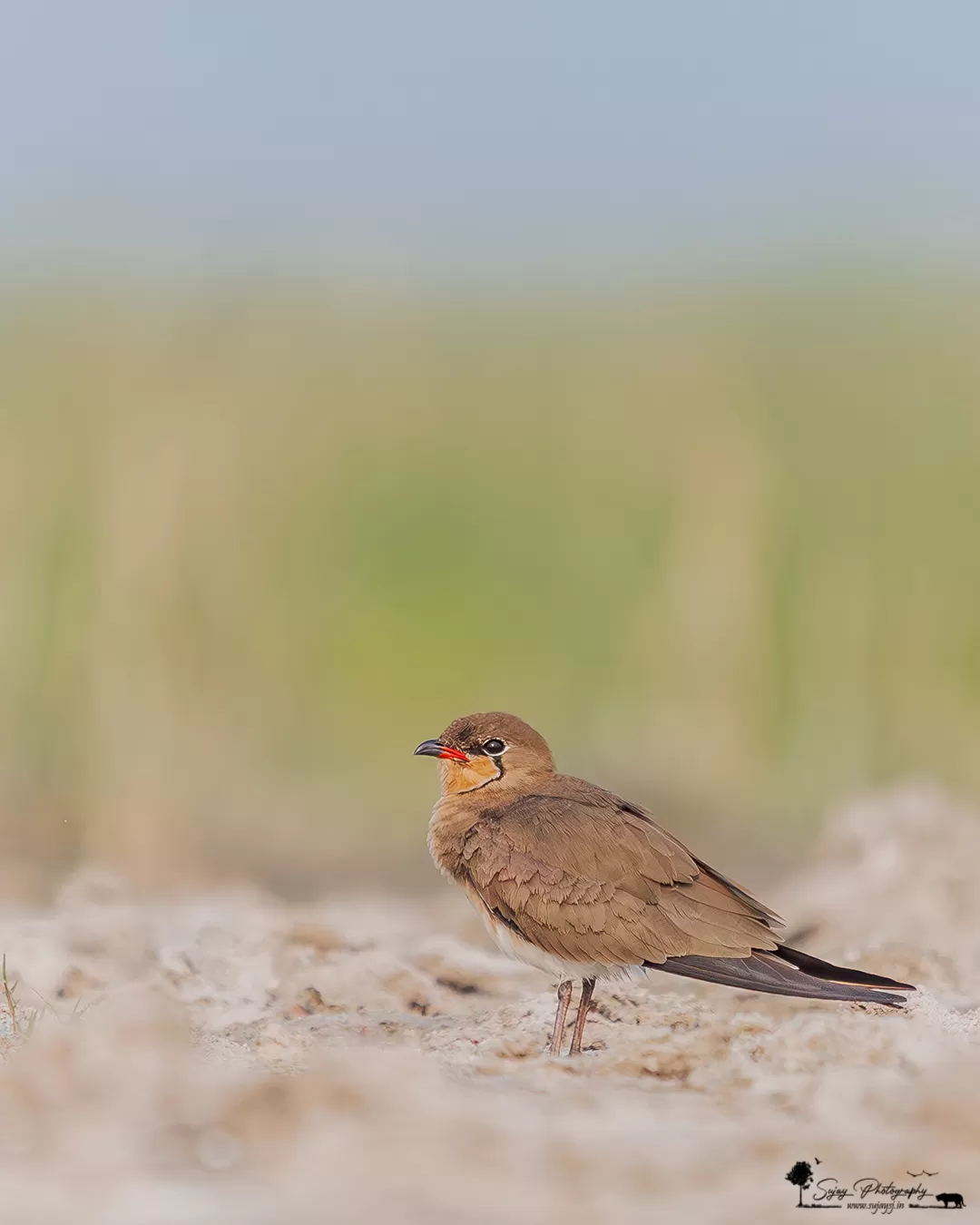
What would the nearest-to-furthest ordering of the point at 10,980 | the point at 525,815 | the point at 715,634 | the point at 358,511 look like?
1. the point at 525,815
2. the point at 10,980
3. the point at 715,634
4. the point at 358,511

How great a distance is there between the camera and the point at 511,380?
11.3 m

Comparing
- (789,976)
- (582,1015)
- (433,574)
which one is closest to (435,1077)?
(582,1015)

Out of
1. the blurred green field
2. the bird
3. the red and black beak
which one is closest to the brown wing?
the bird

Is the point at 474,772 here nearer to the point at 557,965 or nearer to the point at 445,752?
the point at 445,752

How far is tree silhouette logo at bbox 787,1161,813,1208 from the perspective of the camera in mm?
3775

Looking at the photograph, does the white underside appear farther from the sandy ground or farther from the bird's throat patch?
the bird's throat patch

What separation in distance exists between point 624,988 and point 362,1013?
88 cm

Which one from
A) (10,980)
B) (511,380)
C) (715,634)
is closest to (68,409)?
(511,380)

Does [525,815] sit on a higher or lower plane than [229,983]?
higher

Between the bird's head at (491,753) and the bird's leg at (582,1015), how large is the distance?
769mm

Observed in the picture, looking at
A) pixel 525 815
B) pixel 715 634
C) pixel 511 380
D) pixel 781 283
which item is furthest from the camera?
pixel 781 283

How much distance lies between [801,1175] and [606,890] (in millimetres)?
1330

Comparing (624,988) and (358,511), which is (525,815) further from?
(358,511)

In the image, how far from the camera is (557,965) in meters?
5.11
